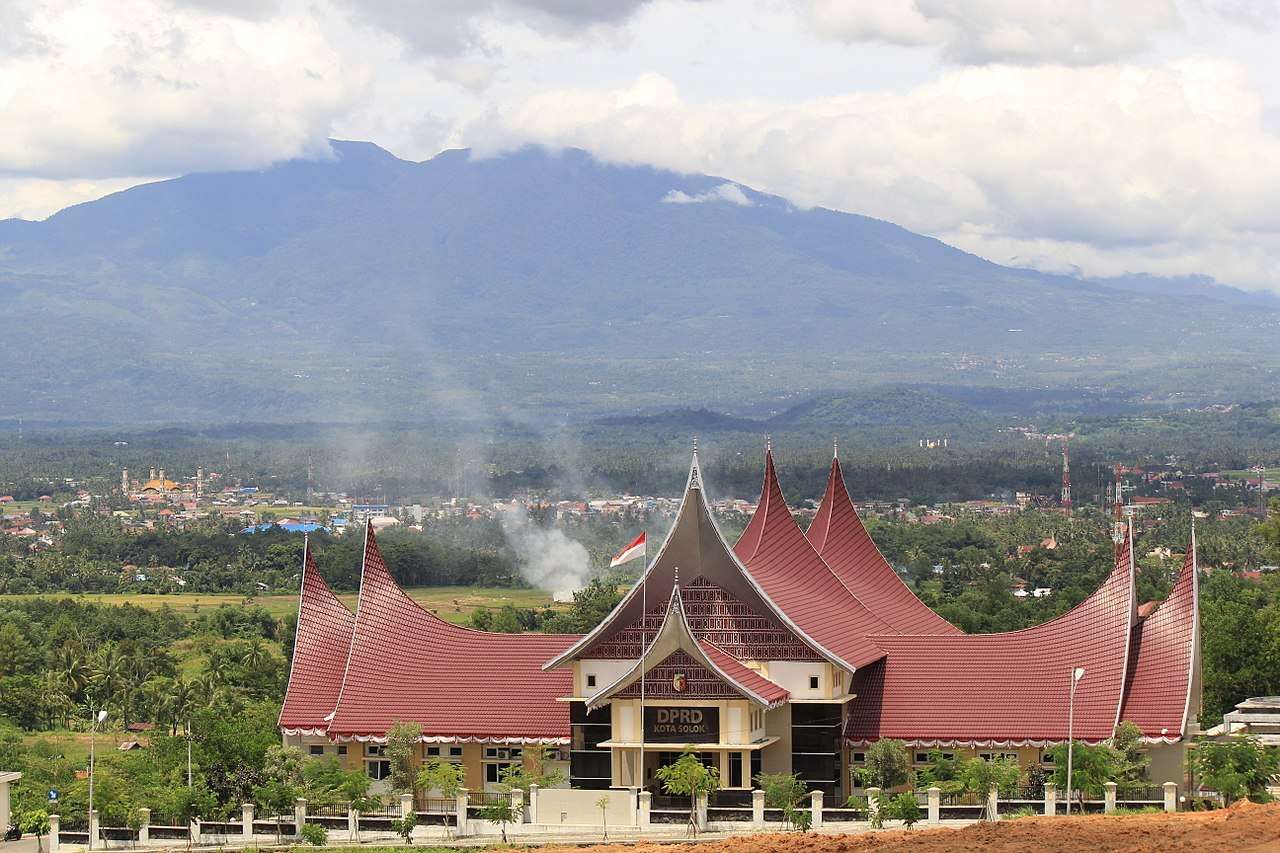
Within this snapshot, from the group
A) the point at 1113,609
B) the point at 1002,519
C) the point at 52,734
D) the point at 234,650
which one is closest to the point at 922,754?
the point at 1113,609

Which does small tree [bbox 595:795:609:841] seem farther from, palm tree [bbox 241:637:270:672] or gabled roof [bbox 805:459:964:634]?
palm tree [bbox 241:637:270:672]

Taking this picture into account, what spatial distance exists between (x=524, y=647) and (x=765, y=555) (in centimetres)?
617

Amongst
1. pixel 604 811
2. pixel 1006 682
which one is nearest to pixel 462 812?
pixel 604 811

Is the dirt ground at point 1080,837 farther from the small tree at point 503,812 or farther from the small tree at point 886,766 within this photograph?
the small tree at point 886,766

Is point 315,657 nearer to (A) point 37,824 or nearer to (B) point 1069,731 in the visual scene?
(A) point 37,824

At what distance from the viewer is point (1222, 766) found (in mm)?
42719

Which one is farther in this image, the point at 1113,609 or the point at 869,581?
the point at 869,581

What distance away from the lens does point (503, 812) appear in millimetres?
41438

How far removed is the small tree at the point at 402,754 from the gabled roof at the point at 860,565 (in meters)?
14.0

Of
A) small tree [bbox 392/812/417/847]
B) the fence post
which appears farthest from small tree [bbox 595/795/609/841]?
small tree [bbox 392/812/417/847]

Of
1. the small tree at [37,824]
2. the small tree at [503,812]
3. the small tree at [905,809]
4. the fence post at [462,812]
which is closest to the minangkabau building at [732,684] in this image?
the small tree at [503,812]

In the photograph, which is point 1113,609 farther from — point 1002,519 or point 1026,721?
point 1002,519

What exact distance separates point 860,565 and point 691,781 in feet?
61.6

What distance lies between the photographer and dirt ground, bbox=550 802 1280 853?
2994 cm
